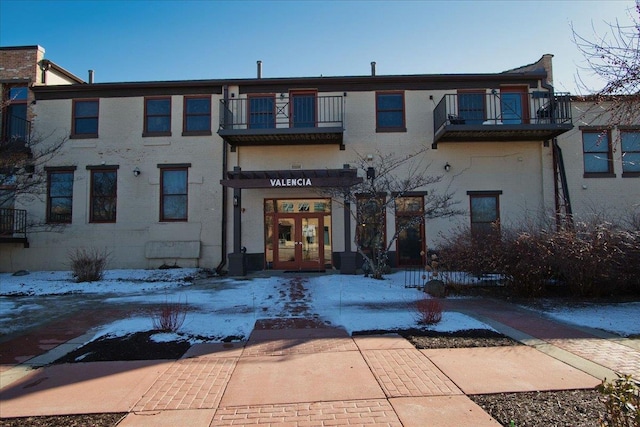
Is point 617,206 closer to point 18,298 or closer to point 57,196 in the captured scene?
point 18,298

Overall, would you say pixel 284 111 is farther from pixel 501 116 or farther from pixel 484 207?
pixel 484 207

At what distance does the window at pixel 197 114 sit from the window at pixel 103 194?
11.2 ft

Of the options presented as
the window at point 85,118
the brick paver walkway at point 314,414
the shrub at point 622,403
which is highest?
the window at point 85,118

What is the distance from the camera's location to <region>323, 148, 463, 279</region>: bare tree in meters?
13.6

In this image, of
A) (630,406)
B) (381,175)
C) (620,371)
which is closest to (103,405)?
(630,406)

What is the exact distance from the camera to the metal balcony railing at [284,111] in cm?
1503

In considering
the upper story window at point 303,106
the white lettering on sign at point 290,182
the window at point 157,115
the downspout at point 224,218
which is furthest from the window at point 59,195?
the upper story window at point 303,106

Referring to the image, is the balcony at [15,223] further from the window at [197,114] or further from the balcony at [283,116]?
the balcony at [283,116]

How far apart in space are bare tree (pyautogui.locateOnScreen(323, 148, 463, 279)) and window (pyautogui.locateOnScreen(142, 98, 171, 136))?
281 inches

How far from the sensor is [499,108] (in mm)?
15141

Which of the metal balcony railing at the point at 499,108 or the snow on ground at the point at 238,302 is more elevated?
the metal balcony railing at the point at 499,108

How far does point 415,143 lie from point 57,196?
1430 cm

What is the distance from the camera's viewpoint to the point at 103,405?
3.71 metres

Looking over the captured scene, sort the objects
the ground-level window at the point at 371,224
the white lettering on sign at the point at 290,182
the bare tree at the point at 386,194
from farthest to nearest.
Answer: the bare tree at the point at 386,194
the white lettering on sign at the point at 290,182
the ground-level window at the point at 371,224
